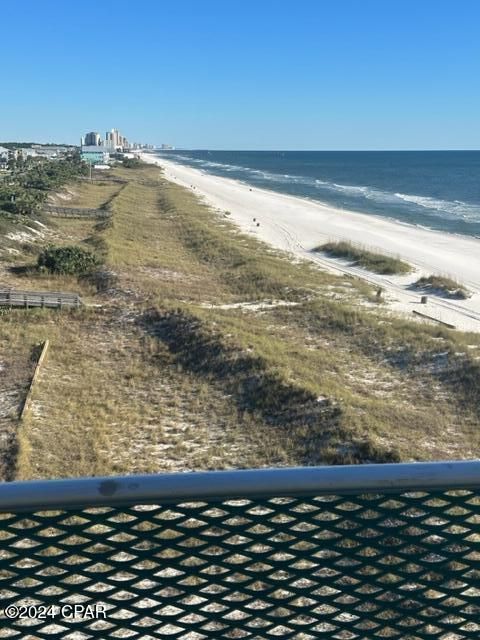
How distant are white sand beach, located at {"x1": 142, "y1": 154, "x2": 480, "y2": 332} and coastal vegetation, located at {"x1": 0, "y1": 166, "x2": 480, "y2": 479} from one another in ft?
8.19

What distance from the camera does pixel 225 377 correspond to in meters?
15.6

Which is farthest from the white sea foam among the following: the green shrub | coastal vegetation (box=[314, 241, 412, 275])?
the green shrub

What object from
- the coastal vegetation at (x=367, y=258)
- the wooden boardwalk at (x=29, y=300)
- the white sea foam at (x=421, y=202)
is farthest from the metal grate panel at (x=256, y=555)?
the white sea foam at (x=421, y=202)

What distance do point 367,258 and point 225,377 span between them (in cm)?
2196

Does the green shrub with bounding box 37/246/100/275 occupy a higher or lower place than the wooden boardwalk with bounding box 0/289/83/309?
higher

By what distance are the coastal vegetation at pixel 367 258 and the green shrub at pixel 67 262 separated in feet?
48.4

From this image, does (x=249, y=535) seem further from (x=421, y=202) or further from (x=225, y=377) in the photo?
(x=421, y=202)

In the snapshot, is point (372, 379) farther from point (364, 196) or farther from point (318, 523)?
point (364, 196)

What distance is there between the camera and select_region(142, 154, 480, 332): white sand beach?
25.9 meters

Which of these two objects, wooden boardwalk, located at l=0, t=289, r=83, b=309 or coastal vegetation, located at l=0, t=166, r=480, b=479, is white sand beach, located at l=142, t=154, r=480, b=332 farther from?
wooden boardwalk, located at l=0, t=289, r=83, b=309

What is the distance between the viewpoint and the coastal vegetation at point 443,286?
89.5 feet

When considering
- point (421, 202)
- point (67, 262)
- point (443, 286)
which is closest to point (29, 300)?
point (67, 262)

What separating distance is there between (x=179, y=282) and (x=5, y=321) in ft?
29.2

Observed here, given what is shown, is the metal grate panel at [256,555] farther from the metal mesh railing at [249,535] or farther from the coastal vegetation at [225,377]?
the coastal vegetation at [225,377]
